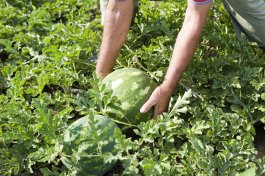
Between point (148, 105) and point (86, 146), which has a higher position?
point (148, 105)

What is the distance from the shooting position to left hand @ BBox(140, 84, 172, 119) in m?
3.01

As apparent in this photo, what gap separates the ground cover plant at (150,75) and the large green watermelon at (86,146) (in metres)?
0.06

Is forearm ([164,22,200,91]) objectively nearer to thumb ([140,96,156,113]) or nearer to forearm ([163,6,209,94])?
forearm ([163,6,209,94])

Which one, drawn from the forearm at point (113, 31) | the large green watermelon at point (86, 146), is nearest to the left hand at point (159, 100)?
the large green watermelon at point (86, 146)

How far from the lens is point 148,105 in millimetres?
3008

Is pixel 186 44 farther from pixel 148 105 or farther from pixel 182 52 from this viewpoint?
pixel 148 105

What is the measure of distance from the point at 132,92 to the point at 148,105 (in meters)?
0.19

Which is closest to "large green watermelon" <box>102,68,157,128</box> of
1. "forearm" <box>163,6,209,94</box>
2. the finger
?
the finger

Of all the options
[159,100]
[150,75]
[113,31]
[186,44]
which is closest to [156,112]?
[159,100]

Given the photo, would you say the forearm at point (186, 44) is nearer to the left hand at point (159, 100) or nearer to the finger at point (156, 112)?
the left hand at point (159, 100)

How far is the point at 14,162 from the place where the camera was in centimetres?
297

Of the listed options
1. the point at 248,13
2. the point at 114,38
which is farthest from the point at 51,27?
the point at 248,13

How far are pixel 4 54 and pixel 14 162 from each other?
158 cm

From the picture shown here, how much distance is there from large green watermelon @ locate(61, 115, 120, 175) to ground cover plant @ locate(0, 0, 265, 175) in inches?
2.5
